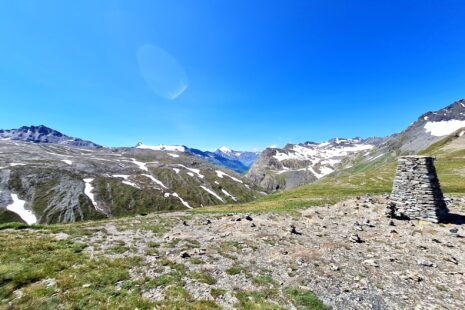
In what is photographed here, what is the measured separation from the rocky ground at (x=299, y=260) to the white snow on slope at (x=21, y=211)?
446 feet

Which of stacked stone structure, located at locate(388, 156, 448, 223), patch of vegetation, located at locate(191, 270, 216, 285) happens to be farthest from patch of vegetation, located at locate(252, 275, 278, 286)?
stacked stone structure, located at locate(388, 156, 448, 223)

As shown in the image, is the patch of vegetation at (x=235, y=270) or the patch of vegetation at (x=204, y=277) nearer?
the patch of vegetation at (x=204, y=277)

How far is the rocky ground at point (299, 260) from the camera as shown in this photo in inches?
Result: 510

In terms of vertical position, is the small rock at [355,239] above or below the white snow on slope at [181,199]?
below

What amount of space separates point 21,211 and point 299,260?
16395 cm

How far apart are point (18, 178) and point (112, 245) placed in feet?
602

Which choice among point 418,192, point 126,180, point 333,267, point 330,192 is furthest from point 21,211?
point 418,192

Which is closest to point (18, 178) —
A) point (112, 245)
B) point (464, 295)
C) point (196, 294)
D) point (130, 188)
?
point (130, 188)

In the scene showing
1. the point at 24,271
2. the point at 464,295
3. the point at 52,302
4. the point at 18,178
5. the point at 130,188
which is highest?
the point at 18,178

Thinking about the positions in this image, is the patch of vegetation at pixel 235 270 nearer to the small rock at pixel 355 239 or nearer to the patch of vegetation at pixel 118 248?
the patch of vegetation at pixel 118 248

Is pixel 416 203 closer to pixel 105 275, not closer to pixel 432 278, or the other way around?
pixel 432 278

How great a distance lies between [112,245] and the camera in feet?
65.6

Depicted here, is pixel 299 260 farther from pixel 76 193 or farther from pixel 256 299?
pixel 76 193

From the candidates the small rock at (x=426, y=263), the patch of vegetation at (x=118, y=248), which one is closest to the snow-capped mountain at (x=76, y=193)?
the patch of vegetation at (x=118, y=248)
